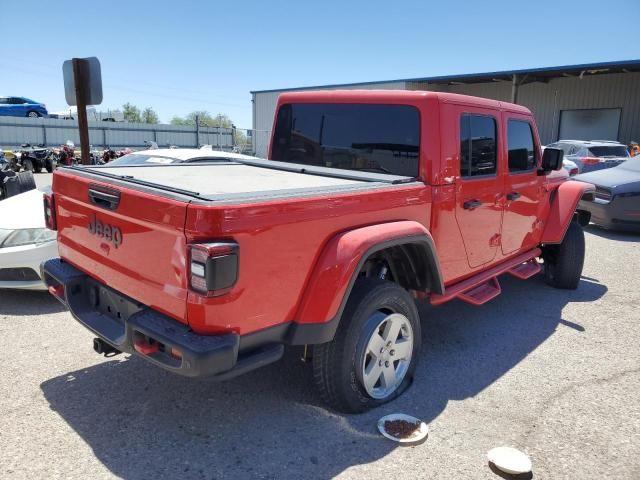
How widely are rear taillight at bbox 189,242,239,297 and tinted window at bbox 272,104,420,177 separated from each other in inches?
71.2

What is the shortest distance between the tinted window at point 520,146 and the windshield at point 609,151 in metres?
11.8

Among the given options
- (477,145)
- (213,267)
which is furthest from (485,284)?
(213,267)

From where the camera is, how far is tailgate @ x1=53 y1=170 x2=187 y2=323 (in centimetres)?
246

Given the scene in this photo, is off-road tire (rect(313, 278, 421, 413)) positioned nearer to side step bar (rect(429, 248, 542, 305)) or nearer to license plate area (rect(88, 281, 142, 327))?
side step bar (rect(429, 248, 542, 305))

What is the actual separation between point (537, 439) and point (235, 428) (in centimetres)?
177

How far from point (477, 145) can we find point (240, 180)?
1.94 m

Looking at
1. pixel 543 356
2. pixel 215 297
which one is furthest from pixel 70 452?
pixel 543 356

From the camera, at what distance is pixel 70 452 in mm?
2781

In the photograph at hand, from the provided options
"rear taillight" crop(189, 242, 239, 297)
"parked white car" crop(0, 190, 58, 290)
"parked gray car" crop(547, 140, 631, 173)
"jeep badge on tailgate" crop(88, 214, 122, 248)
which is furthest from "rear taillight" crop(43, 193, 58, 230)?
"parked gray car" crop(547, 140, 631, 173)

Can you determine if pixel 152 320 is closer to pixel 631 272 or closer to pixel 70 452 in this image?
pixel 70 452

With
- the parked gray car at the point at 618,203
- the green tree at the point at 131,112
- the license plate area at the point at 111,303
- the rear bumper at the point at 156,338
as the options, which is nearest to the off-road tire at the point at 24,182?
the rear bumper at the point at 156,338

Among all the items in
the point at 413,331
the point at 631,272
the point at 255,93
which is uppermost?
the point at 255,93

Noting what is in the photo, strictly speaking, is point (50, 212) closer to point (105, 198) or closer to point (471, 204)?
point (105, 198)

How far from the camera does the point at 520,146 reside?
4781 mm
